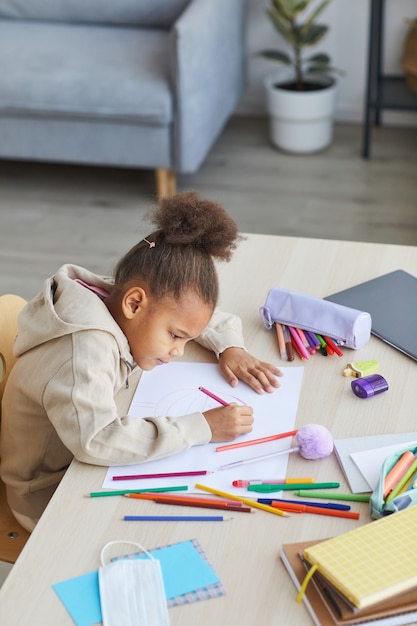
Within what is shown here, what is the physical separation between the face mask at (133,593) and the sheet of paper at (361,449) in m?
0.29

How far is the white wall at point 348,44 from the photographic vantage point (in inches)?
146

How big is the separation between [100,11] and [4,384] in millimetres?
2424

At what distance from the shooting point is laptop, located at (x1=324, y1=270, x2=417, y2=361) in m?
1.44

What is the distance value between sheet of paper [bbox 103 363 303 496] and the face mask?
0.14 metres

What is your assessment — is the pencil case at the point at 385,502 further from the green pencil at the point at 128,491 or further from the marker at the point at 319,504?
the green pencil at the point at 128,491

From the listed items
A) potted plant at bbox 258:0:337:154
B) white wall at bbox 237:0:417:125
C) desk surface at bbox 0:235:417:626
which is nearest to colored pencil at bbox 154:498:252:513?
desk surface at bbox 0:235:417:626

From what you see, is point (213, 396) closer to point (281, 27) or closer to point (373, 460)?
point (373, 460)

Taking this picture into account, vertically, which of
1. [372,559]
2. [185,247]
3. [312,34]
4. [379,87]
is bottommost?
[379,87]

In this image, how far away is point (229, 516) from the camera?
1106 mm

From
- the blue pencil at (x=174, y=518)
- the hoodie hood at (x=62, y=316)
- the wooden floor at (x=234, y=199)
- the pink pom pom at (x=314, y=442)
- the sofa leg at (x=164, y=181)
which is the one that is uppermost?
the hoodie hood at (x=62, y=316)

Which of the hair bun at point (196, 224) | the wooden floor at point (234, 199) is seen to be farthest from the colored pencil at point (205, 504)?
the wooden floor at point (234, 199)

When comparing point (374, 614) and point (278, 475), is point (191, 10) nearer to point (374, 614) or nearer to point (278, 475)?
point (278, 475)

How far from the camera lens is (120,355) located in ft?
4.29

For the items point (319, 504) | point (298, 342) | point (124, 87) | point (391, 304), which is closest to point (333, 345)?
point (298, 342)
